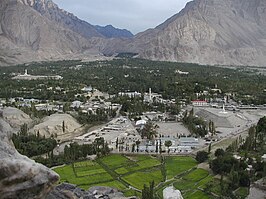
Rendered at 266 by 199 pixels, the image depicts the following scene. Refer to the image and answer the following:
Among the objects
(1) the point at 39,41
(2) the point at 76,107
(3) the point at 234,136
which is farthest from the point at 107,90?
(1) the point at 39,41

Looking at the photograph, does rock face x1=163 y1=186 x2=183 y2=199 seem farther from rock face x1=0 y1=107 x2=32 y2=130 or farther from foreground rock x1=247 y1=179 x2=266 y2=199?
rock face x1=0 y1=107 x2=32 y2=130

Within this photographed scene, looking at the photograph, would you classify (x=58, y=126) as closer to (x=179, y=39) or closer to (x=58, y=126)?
(x=58, y=126)

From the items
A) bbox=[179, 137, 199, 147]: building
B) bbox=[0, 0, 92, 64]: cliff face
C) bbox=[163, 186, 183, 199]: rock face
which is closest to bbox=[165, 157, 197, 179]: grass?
bbox=[179, 137, 199, 147]: building

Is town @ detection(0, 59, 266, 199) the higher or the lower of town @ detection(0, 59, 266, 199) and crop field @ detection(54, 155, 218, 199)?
the higher

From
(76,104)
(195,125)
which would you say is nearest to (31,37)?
(76,104)

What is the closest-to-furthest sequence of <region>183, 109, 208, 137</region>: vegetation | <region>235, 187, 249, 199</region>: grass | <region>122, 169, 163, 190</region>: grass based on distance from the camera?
<region>235, 187, 249, 199</region>: grass
<region>122, 169, 163, 190</region>: grass
<region>183, 109, 208, 137</region>: vegetation

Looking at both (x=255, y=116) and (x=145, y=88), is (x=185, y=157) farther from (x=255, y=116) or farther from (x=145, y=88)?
(x=145, y=88)
